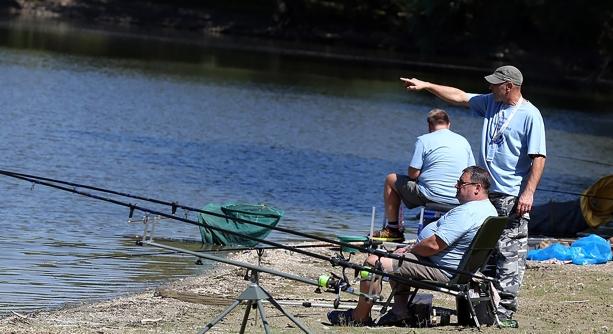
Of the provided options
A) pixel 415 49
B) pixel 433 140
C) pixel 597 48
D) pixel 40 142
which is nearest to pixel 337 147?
pixel 40 142

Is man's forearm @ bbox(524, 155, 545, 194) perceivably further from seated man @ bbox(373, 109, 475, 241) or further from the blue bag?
the blue bag

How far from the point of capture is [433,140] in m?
9.96

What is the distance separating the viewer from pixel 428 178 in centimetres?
988

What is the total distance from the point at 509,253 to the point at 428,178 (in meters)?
1.25

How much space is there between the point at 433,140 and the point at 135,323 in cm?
279

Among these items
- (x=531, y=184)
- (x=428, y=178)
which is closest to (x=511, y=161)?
(x=531, y=184)

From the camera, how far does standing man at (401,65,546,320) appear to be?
8656 millimetres

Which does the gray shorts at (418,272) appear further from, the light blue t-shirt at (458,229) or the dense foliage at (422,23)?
the dense foliage at (422,23)

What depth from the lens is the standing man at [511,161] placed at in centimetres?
866

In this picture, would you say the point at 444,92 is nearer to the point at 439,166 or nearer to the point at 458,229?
the point at 439,166

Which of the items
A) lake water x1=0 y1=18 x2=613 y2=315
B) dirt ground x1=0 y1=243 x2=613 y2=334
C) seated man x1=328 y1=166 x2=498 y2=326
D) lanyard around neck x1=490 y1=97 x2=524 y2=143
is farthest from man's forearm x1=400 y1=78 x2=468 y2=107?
lake water x1=0 y1=18 x2=613 y2=315

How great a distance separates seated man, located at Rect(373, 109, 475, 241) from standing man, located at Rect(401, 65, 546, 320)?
999mm

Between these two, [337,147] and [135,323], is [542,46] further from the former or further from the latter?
[135,323]

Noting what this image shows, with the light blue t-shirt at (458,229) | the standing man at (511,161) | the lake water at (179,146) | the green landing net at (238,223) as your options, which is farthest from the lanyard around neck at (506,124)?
the green landing net at (238,223)
